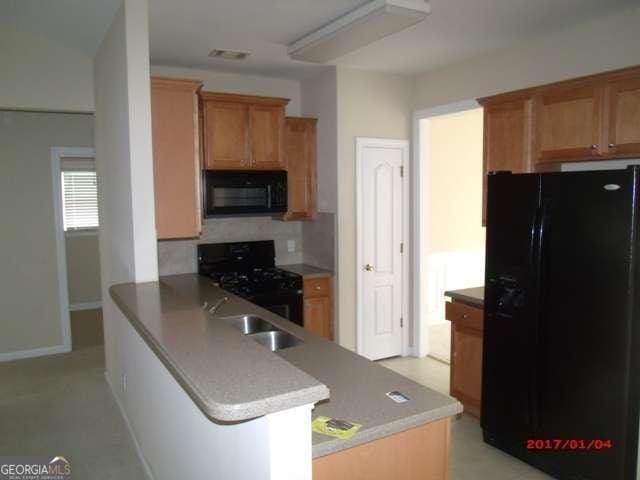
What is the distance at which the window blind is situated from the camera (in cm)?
720

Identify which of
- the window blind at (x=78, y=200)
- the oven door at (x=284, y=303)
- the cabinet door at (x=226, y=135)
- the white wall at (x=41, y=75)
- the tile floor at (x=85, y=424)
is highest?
the white wall at (x=41, y=75)

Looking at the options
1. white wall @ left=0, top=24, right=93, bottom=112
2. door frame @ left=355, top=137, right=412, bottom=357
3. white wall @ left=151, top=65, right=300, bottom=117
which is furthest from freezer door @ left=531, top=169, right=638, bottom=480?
white wall @ left=0, top=24, right=93, bottom=112

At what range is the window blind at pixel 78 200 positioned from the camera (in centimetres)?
720

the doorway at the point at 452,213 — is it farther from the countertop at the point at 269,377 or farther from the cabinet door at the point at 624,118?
the countertop at the point at 269,377

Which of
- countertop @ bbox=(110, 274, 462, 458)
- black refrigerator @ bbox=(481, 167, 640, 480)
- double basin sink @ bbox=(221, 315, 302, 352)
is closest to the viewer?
countertop @ bbox=(110, 274, 462, 458)

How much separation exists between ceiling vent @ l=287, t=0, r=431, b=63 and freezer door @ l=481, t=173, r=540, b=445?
1083 millimetres

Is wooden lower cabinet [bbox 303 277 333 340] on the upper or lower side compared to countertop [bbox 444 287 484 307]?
lower

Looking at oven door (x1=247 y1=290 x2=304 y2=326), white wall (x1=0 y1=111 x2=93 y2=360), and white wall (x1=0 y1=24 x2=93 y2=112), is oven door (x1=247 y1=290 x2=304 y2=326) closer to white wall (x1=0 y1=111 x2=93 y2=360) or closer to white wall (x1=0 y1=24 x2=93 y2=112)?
white wall (x1=0 y1=24 x2=93 y2=112)

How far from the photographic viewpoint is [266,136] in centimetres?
438

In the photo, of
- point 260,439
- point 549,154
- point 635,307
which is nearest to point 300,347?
point 260,439

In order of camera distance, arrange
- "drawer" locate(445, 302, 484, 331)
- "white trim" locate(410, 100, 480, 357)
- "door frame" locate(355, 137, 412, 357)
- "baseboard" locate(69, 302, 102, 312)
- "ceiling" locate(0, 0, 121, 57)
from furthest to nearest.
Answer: "baseboard" locate(69, 302, 102, 312), "white trim" locate(410, 100, 480, 357), "door frame" locate(355, 137, 412, 357), "drawer" locate(445, 302, 484, 331), "ceiling" locate(0, 0, 121, 57)

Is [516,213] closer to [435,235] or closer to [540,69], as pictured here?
[540,69]

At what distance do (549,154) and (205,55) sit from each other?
2.69 meters

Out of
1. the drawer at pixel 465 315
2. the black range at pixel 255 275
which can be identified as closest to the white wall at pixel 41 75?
the black range at pixel 255 275
